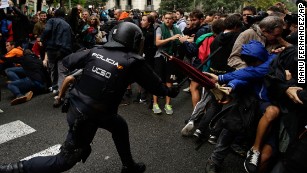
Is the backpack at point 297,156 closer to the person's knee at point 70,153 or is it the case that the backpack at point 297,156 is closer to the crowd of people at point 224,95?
the crowd of people at point 224,95

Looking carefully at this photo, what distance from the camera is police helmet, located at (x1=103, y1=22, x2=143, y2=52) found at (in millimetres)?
2652

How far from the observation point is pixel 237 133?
312 centimetres

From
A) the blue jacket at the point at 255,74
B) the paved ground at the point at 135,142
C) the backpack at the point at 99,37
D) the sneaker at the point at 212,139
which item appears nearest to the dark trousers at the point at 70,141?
the paved ground at the point at 135,142

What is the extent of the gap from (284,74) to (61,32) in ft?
16.0

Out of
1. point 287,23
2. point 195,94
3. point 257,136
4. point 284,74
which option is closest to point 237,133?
point 257,136

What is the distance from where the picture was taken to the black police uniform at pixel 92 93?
8.46 feet

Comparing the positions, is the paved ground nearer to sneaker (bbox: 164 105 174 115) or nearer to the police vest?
sneaker (bbox: 164 105 174 115)

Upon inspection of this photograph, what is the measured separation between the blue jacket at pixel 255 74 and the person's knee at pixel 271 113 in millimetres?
190

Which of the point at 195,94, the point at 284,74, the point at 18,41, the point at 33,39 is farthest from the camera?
the point at 33,39

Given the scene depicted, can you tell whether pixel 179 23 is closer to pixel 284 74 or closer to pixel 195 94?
pixel 195 94

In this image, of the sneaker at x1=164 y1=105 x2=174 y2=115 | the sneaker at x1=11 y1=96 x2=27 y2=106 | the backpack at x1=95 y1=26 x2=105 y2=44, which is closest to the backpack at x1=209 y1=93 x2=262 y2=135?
the sneaker at x1=164 y1=105 x2=174 y2=115

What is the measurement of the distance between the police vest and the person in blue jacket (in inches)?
47.4

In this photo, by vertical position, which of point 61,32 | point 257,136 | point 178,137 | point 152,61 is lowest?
point 178,137

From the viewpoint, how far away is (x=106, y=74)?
2.57 meters
